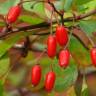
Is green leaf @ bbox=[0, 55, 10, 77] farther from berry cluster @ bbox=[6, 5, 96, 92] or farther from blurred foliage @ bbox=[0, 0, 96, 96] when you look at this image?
berry cluster @ bbox=[6, 5, 96, 92]

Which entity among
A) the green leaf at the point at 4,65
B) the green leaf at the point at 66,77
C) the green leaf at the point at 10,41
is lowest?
the green leaf at the point at 66,77

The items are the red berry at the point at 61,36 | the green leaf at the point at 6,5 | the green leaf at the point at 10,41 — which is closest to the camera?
the red berry at the point at 61,36

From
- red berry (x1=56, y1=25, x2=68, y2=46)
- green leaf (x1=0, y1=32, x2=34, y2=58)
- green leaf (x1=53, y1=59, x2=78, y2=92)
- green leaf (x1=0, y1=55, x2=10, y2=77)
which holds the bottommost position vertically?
green leaf (x1=53, y1=59, x2=78, y2=92)

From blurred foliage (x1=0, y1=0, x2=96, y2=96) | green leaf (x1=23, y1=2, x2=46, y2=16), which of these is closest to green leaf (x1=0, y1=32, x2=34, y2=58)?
blurred foliage (x1=0, y1=0, x2=96, y2=96)

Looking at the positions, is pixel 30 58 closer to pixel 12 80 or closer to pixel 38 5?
pixel 12 80

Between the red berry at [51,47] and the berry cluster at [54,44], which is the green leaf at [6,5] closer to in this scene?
the berry cluster at [54,44]

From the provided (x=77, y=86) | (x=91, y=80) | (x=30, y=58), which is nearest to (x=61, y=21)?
(x=77, y=86)

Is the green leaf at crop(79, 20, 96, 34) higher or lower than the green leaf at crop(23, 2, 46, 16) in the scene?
lower

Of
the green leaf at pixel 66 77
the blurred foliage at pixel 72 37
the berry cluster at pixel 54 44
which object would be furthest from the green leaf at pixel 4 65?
the berry cluster at pixel 54 44
